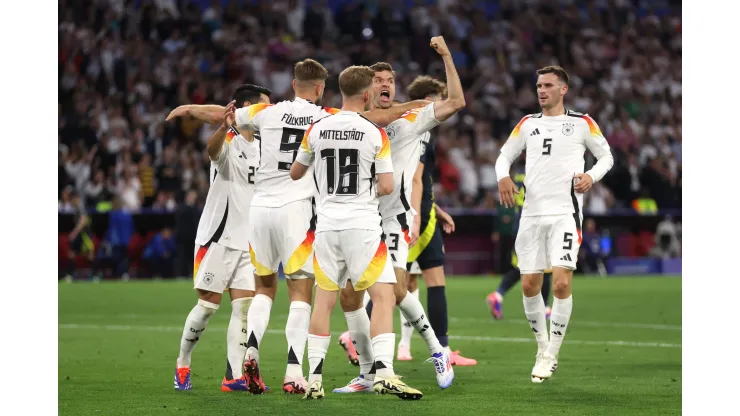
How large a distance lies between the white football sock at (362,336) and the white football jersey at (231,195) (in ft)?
3.45

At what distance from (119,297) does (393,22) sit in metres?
13.8

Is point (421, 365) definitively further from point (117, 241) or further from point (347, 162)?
point (117, 241)

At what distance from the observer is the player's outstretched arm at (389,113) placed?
7.95 m

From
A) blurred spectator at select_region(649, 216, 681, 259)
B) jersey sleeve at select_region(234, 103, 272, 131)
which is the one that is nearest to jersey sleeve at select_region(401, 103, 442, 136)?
jersey sleeve at select_region(234, 103, 272, 131)

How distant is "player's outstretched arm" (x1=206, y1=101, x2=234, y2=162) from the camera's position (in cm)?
771

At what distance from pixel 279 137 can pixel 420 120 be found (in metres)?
1.00

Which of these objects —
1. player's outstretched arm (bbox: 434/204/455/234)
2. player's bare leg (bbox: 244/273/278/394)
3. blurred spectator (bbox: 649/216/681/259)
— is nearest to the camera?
player's bare leg (bbox: 244/273/278/394)

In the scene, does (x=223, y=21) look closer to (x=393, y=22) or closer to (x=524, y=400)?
(x=393, y=22)

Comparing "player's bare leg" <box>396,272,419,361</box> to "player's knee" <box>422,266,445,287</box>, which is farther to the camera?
"player's bare leg" <box>396,272,419,361</box>

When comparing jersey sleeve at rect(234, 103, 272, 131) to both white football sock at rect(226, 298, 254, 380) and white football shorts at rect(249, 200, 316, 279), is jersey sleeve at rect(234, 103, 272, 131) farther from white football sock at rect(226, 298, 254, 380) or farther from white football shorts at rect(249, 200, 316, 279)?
white football sock at rect(226, 298, 254, 380)

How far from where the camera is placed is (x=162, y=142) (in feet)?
77.8

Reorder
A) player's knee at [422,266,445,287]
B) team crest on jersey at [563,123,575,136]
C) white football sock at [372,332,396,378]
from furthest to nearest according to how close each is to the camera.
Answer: player's knee at [422,266,445,287] < team crest on jersey at [563,123,575,136] < white football sock at [372,332,396,378]

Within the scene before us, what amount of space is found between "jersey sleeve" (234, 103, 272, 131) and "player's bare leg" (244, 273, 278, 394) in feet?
3.56
